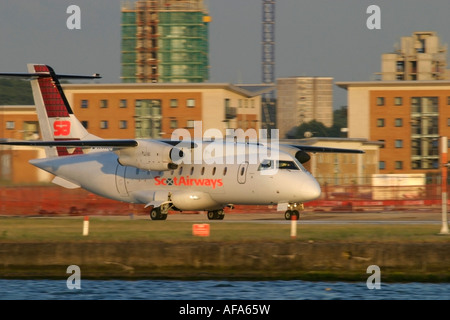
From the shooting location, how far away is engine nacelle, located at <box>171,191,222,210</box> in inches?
1439

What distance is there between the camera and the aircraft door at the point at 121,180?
38.8 metres

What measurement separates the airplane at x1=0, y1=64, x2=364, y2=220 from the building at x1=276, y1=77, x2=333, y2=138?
137m

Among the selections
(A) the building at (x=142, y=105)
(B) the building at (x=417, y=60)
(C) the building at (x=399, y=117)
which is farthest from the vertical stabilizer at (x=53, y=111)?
(B) the building at (x=417, y=60)

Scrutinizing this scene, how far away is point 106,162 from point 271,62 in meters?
141

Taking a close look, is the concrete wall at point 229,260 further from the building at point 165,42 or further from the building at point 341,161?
the building at point 165,42

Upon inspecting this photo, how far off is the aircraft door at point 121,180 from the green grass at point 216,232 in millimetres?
5646

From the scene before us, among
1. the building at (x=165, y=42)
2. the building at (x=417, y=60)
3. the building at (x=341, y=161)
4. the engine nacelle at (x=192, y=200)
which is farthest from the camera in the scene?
the building at (x=165, y=42)

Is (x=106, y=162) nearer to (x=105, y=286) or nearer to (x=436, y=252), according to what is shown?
(x=105, y=286)

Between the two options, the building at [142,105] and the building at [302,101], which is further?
the building at [302,101]

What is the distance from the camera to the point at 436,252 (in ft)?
78.1

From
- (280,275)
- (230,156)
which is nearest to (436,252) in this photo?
(280,275)

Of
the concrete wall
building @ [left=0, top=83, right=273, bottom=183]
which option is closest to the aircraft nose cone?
the concrete wall

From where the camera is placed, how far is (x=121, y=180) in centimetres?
3878

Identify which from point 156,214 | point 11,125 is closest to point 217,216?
point 156,214
